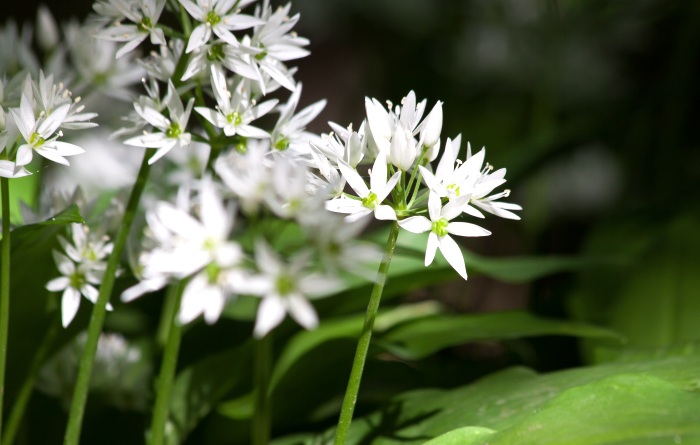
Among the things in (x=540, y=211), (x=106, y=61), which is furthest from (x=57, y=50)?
(x=540, y=211)

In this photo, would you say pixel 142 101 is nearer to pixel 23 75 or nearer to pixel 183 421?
pixel 23 75

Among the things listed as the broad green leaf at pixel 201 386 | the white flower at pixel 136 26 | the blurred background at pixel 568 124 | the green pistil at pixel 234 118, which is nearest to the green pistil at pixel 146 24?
the white flower at pixel 136 26

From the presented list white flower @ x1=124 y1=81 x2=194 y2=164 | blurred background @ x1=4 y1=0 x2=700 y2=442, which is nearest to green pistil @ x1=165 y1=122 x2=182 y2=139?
white flower @ x1=124 y1=81 x2=194 y2=164

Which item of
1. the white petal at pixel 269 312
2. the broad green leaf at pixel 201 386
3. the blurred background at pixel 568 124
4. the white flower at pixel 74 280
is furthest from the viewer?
the blurred background at pixel 568 124

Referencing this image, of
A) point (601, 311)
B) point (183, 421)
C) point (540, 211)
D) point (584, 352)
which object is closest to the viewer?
point (183, 421)

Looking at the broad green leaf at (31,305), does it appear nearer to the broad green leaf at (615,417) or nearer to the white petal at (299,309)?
the white petal at (299,309)
